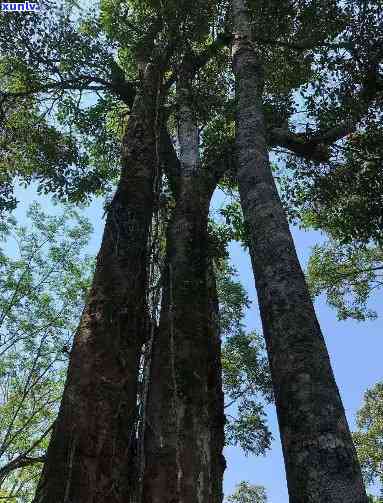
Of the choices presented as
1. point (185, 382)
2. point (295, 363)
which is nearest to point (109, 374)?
point (185, 382)

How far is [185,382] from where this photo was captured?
3660mm

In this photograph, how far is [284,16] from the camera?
8.80m

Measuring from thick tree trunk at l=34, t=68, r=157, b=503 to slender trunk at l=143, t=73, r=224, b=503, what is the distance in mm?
194

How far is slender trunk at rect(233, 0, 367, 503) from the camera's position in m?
2.06

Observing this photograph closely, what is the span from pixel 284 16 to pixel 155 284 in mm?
6701

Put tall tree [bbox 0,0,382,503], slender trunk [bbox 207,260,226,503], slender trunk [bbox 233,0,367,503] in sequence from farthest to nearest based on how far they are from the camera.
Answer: slender trunk [bbox 207,260,226,503]
tall tree [bbox 0,0,382,503]
slender trunk [bbox 233,0,367,503]

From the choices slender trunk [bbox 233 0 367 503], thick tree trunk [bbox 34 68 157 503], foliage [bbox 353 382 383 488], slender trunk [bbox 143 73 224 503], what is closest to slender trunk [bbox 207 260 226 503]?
slender trunk [bbox 143 73 224 503]

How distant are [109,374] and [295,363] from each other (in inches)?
62.3

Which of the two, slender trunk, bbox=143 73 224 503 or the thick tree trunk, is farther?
slender trunk, bbox=143 73 224 503

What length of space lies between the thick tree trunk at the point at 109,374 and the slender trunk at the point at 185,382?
0.64 ft

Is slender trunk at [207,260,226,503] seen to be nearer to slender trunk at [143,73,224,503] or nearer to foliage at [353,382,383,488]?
slender trunk at [143,73,224,503]

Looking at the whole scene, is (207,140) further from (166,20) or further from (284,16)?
(284,16)

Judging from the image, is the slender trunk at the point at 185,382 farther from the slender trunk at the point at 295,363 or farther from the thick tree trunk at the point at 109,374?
the slender trunk at the point at 295,363

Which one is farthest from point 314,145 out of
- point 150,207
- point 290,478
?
point 290,478
